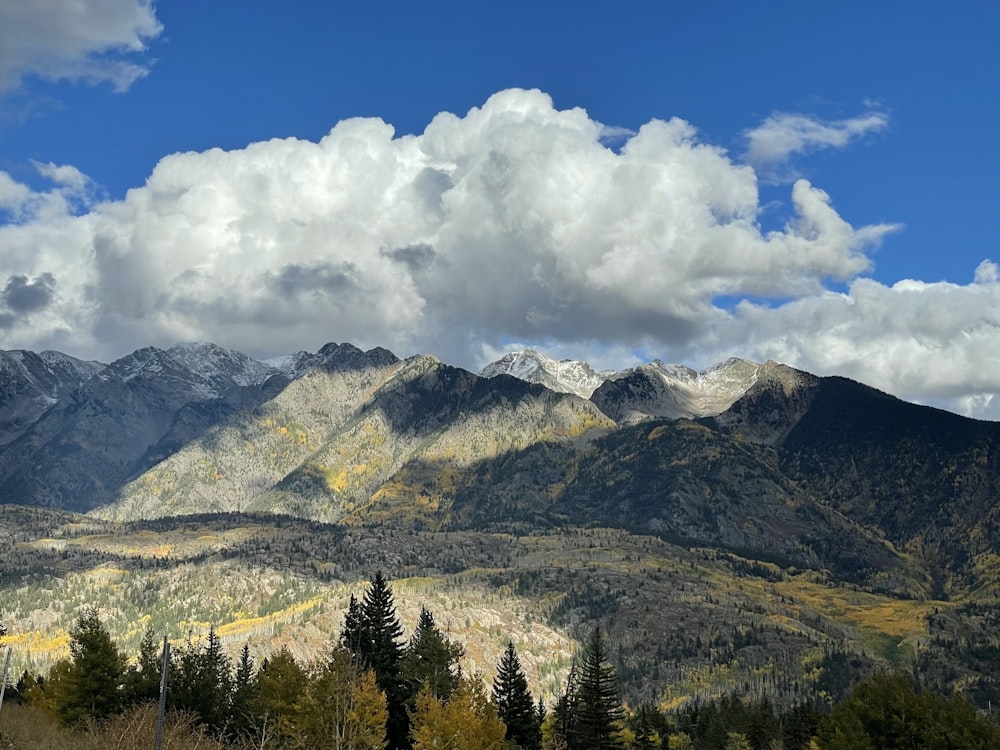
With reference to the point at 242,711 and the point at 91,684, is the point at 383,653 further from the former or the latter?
the point at 91,684

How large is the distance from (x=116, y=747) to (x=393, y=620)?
50.0 meters

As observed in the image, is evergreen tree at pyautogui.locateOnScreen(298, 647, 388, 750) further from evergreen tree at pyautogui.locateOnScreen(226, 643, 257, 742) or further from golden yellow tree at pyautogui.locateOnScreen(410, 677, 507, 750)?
evergreen tree at pyautogui.locateOnScreen(226, 643, 257, 742)

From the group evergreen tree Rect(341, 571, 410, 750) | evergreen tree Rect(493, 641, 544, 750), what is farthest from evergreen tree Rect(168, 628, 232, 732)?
evergreen tree Rect(493, 641, 544, 750)

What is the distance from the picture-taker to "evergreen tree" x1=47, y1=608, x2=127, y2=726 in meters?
92.9

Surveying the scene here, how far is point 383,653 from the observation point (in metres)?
96.8

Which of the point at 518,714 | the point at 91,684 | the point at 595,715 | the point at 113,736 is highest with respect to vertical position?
the point at 113,736

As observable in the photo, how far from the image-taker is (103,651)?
3760 inches

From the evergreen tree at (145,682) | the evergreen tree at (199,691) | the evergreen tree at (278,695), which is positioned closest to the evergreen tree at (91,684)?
the evergreen tree at (145,682)

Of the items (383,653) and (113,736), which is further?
(383,653)

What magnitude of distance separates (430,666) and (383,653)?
6.20 meters

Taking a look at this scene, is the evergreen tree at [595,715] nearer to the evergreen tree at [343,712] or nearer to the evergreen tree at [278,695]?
the evergreen tree at [343,712]

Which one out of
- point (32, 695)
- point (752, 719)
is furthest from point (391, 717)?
point (752, 719)

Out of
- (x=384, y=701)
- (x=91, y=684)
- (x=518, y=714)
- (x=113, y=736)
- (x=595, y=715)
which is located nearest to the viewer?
(x=113, y=736)

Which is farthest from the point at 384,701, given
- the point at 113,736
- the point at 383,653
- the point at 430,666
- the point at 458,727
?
the point at 113,736
